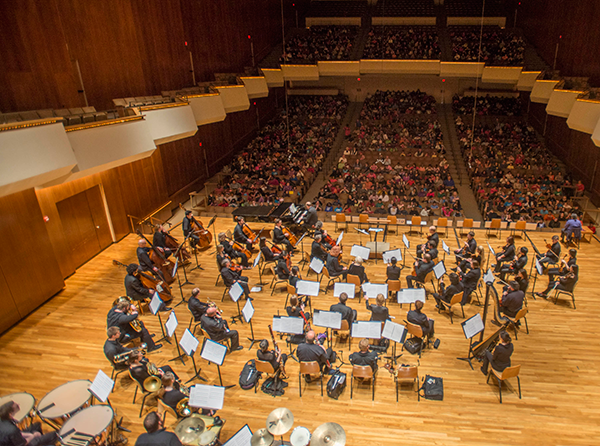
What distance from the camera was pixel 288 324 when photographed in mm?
6000

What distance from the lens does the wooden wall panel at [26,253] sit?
25.0 ft

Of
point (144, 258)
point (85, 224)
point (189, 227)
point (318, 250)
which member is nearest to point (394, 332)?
point (318, 250)

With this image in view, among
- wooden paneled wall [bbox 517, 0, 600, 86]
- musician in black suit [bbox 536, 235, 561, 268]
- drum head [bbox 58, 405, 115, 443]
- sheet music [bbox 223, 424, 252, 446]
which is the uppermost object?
wooden paneled wall [bbox 517, 0, 600, 86]

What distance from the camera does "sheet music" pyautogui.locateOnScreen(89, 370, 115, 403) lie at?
15.3ft

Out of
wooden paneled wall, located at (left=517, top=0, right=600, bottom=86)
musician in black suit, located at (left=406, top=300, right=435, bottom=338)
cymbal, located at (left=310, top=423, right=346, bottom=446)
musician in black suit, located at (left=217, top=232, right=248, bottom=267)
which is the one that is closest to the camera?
cymbal, located at (left=310, top=423, right=346, bottom=446)

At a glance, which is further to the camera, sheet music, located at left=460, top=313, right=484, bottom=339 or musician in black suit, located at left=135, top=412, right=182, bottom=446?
sheet music, located at left=460, top=313, right=484, bottom=339

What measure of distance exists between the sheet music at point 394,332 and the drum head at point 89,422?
3862 millimetres

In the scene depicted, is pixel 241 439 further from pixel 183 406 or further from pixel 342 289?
pixel 342 289

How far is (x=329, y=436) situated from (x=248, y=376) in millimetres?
2248

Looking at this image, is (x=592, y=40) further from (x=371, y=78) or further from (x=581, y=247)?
(x=371, y=78)

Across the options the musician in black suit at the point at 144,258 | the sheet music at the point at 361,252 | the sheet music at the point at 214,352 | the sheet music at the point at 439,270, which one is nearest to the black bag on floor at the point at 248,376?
the sheet music at the point at 214,352

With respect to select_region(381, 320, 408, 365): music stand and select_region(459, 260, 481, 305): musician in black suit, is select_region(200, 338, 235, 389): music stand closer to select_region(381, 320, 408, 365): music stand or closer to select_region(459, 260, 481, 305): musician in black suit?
select_region(381, 320, 408, 365): music stand

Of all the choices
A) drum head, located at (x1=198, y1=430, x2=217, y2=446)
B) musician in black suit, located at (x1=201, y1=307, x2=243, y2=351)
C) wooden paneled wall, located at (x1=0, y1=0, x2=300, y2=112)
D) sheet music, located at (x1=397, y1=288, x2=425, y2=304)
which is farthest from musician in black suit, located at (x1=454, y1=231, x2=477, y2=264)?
wooden paneled wall, located at (x1=0, y1=0, x2=300, y2=112)

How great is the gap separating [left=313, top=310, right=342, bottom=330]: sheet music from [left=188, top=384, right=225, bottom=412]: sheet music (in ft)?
6.13
